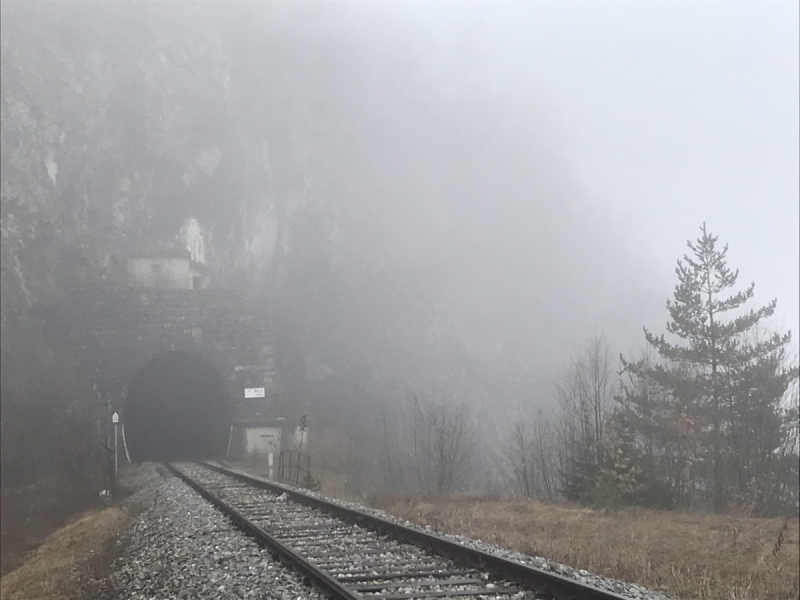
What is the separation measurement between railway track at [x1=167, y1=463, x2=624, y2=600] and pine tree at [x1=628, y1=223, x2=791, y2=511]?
51.9 ft

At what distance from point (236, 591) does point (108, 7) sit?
56152 mm

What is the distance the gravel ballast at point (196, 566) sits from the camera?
6.44 meters

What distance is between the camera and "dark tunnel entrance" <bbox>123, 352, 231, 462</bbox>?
36312mm

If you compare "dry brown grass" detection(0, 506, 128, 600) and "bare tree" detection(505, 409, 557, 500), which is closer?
"dry brown grass" detection(0, 506, 128, 600)

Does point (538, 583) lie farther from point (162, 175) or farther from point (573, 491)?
point (162, 175)

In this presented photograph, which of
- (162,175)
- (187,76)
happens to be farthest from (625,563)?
(187,76)

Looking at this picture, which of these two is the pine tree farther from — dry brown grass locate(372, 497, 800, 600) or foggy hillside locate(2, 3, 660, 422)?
foggy hillside locate(2, 3, 660, 422)

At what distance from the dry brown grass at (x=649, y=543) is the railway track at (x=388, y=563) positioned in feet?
4.48

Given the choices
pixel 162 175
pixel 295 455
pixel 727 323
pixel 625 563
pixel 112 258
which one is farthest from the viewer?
pixel 162 175

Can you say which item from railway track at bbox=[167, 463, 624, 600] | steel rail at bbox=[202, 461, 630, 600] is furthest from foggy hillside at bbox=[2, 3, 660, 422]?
steel rail at bbox=[202, 461, 630, 600]

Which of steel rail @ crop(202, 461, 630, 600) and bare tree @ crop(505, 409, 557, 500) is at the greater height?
steel rail @ crop(202, 461, 630, 600)

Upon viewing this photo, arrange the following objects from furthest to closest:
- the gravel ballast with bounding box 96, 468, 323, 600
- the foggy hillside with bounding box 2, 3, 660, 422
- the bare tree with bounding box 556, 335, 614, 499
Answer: the foggy hillside with bounding box 2, 3, 660, 422, the bare tree with bounding box 556, 335, 614, 499, the gravel ballast with bounding box 96, 468, 323, 600

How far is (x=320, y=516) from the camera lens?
11586mm

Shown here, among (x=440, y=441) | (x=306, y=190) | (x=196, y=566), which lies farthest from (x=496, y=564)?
(x=306, y=190)
